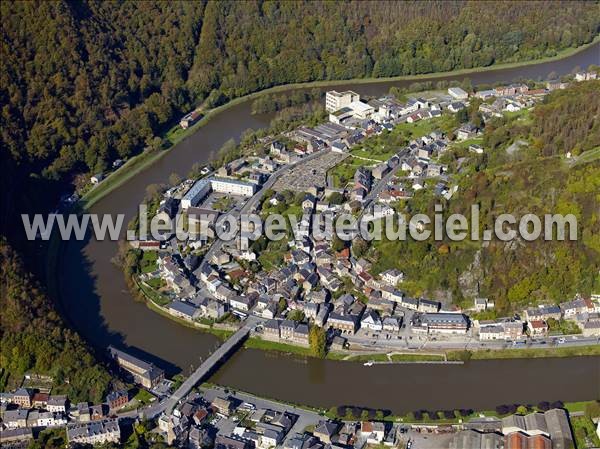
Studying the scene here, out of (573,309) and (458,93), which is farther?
(458,93)

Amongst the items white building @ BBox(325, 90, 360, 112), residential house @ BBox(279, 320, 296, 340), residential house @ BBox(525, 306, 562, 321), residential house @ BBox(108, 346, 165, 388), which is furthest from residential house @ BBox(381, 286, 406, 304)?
white building @ BBox(325, 90, 360, 112)

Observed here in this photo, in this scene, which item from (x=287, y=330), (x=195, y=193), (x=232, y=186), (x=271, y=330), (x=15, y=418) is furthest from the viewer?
(x=232, y=186)

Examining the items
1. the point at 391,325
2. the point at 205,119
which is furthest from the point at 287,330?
the point at 205,119

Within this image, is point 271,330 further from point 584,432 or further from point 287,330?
point 584,432

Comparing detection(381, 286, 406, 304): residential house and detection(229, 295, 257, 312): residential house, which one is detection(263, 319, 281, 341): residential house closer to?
detection(229, 295, 257, 312): residential house

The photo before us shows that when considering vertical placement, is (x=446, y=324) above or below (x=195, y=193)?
below

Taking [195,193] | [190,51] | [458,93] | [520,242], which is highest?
[190,51]

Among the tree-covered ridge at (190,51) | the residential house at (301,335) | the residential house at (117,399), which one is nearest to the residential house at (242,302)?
the residential house at (301,335)
